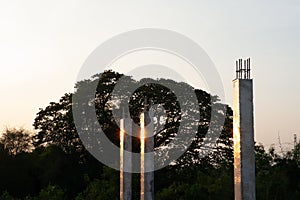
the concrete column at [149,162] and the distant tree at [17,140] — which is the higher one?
the distant tree at [17,140]

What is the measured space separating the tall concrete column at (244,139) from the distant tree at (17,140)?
3408cm

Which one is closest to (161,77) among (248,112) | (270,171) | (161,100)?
(161,100)

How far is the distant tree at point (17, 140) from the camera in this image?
41594 mm

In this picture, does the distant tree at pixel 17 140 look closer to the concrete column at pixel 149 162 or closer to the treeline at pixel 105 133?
the treeline at pixel 105 133

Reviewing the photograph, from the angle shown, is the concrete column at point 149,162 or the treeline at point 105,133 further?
the treeline at point 105,133

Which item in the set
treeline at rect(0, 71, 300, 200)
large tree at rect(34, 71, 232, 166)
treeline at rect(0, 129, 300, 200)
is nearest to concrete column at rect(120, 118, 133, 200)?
treeline at rect(0, 129, 300, 200)

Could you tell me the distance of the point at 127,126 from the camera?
54.4 feet

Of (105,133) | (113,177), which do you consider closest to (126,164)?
(113,177)

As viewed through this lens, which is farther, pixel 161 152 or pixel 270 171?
pixel 161 152

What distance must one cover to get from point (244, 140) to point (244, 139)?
13 millimetres

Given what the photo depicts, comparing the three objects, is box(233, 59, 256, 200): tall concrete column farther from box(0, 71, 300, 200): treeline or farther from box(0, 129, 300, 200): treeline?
box(0, 71, 300, 200): treeline

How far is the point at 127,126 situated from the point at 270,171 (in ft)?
22.2

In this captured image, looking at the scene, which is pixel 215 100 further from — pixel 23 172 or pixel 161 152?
pixel 23 172

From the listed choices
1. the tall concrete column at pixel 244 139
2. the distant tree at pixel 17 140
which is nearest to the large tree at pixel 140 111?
the distant tree at pixel 17 140
